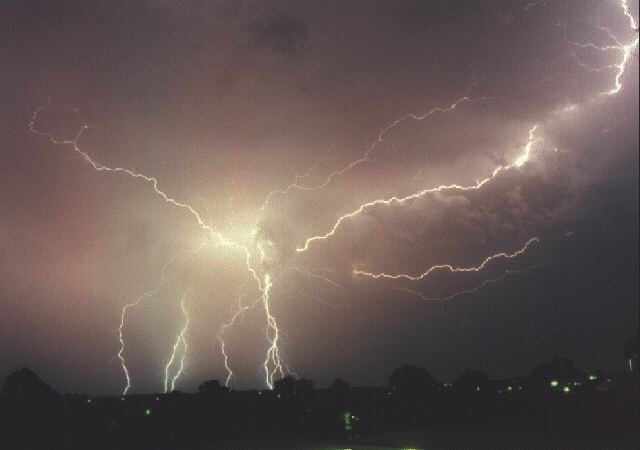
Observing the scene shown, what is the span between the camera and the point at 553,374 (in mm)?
46938

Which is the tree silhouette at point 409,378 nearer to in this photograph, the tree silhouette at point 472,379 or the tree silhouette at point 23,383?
the tree silhouette at point 472,379

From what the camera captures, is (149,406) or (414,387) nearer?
(149,406)

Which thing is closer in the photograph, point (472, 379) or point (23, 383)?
point (23, 383)

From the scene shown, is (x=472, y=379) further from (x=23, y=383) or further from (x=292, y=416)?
(x=23, y=383)

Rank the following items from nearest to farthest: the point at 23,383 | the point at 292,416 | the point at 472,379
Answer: the point at 292,416
the point at 23,383
the point at 472,379

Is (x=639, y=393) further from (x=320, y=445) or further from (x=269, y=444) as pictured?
(x=269, y=444)

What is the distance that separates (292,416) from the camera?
25.3 meters

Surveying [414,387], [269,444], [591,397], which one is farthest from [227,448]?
[414,387]

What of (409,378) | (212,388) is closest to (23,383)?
(212,388)

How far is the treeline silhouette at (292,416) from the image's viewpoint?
64.4ft

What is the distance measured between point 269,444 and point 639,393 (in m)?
15.0

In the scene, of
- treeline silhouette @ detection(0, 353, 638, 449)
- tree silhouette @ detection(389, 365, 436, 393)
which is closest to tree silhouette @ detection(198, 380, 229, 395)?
treeline silhouette @ detection(0, 353, 638, 449)

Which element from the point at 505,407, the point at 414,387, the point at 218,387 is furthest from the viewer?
the point at 414,387

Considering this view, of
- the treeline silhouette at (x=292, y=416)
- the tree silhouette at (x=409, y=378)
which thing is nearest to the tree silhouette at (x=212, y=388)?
the treeline silhouette at (x=292, y=416)
